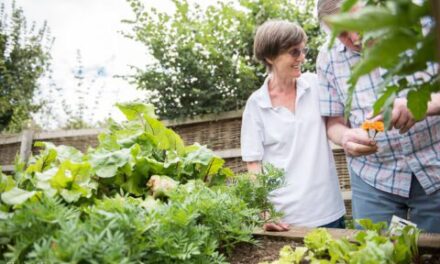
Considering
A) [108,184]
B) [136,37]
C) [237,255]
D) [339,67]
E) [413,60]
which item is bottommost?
[237,255]

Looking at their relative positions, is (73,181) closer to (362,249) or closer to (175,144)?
(175,144)

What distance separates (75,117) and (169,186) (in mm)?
6731

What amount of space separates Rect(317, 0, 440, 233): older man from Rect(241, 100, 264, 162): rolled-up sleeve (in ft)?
1.12

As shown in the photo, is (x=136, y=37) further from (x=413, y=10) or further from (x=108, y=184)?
(x=413, y=10)

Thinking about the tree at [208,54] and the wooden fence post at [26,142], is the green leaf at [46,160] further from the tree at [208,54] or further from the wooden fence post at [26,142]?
the wooden fence post at [26,142]

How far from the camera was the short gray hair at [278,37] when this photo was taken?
209cm

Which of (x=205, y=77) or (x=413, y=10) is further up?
(x=205, y=77)

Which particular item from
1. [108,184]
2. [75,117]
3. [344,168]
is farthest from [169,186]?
[75,117]

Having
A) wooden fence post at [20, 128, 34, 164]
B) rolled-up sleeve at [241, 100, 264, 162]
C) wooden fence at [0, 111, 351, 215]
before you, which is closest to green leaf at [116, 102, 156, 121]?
rolled-up sleeve at [241, 100, 264, 162]

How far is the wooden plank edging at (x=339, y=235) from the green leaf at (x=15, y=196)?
0.63 m

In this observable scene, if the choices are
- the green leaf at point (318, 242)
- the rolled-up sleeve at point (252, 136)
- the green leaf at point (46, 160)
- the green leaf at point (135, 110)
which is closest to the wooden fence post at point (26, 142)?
the rolled-up sleeve at point (252, 136)

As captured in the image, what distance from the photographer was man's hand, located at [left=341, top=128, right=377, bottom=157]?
54.6 inches

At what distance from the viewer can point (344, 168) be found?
3086 mm

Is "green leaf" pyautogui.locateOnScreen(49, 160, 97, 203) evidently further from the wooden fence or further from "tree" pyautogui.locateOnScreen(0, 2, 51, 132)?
"tree" pyautogui.locateOnScreen(0, 2, 51, 132)
